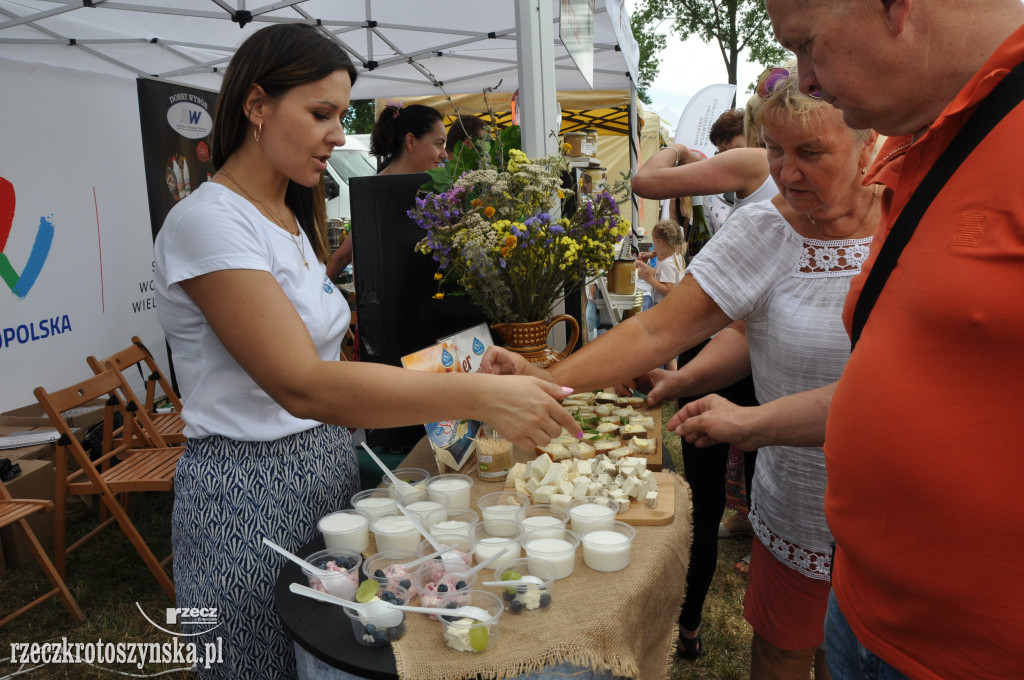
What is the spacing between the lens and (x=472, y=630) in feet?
3.97

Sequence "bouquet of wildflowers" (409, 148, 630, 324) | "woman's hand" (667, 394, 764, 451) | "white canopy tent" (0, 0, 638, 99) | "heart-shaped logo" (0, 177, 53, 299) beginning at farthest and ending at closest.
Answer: "white canopy tent" (0, 0, 638, 99) < "heart-shaped logo" (0, 177, 53, 299) < "bouquet of wildflowers" (409, 148, 630, 324) < "woman's hand" (667, 394, 764, 451)

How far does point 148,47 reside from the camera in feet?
21.5

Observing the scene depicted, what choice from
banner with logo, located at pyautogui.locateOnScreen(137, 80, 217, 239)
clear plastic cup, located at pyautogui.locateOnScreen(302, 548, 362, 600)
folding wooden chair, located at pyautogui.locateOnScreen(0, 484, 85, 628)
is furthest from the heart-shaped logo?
clear plastic cup, located at pyautogui.locateOnScreen(302, 548, 362, 600)

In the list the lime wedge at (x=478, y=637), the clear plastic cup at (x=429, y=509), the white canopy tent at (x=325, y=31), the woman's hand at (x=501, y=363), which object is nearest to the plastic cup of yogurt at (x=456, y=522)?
the clear plastic cup at (x=429, y=509)

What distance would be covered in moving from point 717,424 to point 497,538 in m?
0.74

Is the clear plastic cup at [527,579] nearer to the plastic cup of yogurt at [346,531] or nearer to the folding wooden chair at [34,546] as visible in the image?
the plastic cup of yogurt at [346,531]

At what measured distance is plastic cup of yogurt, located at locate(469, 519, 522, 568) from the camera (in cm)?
151

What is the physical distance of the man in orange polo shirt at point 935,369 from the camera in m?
0.92

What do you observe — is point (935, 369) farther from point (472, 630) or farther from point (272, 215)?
point (272, 215)

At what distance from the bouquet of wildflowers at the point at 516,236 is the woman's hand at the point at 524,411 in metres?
0.57

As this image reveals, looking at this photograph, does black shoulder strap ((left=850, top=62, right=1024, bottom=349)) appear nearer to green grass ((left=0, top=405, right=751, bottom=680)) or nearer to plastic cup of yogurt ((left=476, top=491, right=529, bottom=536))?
plastic cup of yogurt ((left=476, top=491, right=529, bottom=536))

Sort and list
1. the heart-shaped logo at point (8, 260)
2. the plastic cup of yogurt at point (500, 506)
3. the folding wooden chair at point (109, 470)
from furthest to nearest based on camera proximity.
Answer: the heart-shaped logo at point (8, 260) → the folding wooden chair at point (109, 470) → the plastic cup of yogurt at point (500, 506)

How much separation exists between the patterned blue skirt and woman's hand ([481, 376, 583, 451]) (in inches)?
22.3

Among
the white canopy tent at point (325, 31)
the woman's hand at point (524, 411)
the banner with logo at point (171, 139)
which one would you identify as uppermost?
the white canopy tent at point (325, 31)
